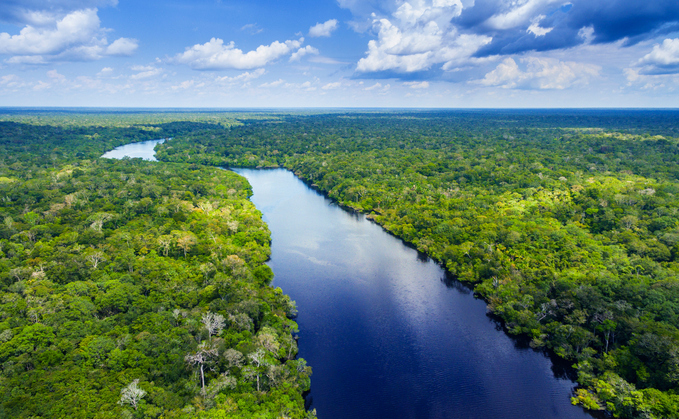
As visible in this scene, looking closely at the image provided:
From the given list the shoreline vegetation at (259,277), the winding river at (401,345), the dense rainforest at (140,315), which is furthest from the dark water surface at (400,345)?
the dense rainforest at (140,315)

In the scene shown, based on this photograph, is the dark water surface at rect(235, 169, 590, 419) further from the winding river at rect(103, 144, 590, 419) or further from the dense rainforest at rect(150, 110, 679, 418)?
the dense rainforest at rect(150, 110, 679, 418)

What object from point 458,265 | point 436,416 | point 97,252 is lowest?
point 436,416

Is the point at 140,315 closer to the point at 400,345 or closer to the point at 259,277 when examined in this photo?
the point at 259,277

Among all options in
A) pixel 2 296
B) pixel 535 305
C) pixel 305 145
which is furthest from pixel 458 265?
pixel 305 145

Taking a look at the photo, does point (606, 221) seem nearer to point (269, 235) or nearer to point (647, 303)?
point (647, 303)

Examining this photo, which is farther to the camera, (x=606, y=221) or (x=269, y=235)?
(x=269, y=235)

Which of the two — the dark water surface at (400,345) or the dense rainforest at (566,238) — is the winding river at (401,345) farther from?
the dense rainforest at (566,238)

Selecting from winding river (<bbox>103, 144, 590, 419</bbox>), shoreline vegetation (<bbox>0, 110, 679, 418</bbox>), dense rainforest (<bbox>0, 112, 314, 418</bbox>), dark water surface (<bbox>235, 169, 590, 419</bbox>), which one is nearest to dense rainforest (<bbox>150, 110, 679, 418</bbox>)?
shoreline vegetation (<bbox>0, 110, 679, 418</bbox>)
